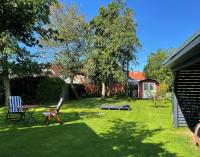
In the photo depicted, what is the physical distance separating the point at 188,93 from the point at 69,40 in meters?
17.7

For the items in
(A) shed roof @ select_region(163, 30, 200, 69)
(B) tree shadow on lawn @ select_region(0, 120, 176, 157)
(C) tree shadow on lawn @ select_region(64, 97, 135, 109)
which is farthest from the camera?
(C) tree shadow on lawn @ select_region(64, 97, 135, 109)

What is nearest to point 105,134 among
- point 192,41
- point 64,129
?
point 64,129

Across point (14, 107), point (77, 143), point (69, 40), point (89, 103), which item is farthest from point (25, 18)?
point (69, 40)

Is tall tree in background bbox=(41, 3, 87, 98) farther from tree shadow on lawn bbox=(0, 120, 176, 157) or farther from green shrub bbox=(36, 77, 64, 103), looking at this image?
tree shadow on lawn bbox=(0, 120, 176, 157)

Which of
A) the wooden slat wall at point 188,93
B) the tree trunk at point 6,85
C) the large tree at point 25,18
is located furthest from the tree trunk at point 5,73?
the large tree at point 25,18

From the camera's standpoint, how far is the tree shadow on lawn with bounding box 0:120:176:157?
718 cm

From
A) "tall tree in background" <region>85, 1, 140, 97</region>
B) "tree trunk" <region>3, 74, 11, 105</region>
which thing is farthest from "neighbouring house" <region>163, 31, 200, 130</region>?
"tall tree in background" <region>85, 1, 140, 97</region>

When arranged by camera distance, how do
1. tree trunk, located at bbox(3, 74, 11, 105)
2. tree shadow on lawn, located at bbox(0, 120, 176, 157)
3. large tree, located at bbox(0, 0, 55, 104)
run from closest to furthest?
1. large tree, located at bbox(0, 0, 55, 104)
2. tree shadow on lawn, located at bbox(0, 120, 176, 157)
3. tree trunk, located at bbox(3, 74, 11, 105)

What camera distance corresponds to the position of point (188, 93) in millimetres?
11836

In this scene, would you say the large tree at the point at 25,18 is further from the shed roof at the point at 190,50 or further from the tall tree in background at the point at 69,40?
the tall tree in background at the point at 69,40

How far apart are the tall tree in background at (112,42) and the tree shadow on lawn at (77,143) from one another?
18588 mm

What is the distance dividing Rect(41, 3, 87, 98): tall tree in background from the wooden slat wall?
1682 centimetres

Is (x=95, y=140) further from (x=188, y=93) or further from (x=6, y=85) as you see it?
(x=6, y=85)

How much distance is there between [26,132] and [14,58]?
470 inches
